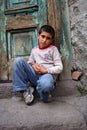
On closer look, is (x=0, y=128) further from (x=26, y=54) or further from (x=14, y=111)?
(x=26, y=54)

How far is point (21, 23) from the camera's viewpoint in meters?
3.21

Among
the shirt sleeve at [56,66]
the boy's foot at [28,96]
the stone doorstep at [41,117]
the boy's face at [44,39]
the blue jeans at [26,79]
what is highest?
the boy's face at [44,39]

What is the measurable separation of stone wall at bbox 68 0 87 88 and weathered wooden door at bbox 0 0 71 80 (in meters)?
0.31

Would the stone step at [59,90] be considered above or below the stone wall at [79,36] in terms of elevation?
below

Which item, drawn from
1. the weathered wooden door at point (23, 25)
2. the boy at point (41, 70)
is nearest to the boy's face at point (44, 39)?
the boy at point (41, 70)

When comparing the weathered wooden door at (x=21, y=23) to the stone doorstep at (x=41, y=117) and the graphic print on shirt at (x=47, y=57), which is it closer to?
the graphic print on shirt at (x=47, y=57)

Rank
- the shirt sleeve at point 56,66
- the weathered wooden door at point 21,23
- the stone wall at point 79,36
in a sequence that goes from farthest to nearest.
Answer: the weathered wooden door at point 21,23
the stone wall at point 79,36
the shirt sleeve at point 56,66

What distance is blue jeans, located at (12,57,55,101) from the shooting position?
2418 millimetres

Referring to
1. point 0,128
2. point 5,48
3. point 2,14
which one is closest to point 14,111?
point 0,128

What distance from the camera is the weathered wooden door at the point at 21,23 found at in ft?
10.3

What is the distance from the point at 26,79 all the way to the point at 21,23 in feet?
3.03

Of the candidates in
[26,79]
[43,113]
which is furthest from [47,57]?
[43,113]

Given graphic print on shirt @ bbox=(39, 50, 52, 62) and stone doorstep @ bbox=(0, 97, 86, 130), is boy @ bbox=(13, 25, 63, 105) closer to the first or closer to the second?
graphic print on shirt @ bbox=(39, 50, 52, 62)

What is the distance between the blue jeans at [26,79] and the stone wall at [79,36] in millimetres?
379
